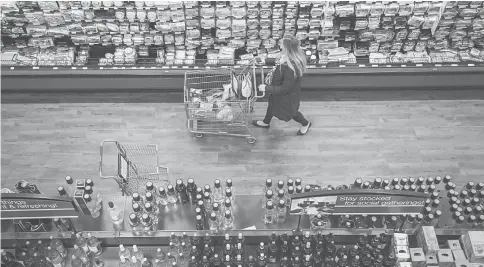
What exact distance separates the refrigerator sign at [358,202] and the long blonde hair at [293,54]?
2.22 meters

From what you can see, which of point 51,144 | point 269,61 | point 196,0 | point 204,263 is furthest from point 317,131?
point 51,144

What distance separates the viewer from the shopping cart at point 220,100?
6062mm

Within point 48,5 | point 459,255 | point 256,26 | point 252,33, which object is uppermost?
point 48,5

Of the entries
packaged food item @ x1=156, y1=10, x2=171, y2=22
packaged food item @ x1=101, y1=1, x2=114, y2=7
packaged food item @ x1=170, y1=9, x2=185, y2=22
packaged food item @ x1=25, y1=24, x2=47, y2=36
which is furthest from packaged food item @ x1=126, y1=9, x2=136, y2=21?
packaged food item @ x1=25, y1=24, x2=47, y2=36

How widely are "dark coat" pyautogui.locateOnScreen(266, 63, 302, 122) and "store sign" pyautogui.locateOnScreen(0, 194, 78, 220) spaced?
2.90m

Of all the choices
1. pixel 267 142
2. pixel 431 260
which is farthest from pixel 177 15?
pixel 431 260

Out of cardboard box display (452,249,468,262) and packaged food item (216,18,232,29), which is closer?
cardboard box display (452,249,468,262)

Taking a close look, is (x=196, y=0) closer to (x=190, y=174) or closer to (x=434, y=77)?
(x=190, y=174)

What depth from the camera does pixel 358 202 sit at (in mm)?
3861

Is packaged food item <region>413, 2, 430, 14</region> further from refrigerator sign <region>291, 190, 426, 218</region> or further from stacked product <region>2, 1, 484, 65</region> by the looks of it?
refrigerator sign <region>291, 190, 426, 218</region>

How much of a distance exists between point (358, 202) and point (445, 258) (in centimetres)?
101

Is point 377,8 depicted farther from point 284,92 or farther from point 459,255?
point 459,255

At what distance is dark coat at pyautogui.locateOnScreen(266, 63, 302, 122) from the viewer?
577cm

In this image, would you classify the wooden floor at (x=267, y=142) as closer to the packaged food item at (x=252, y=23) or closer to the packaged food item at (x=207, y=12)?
the packaged food item at (x=252, y=23)
